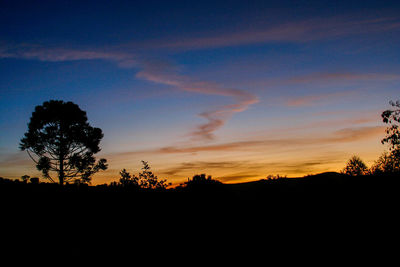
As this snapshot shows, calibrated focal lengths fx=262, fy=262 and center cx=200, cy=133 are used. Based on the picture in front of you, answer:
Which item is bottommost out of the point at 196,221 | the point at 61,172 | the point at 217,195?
the point at 196,221

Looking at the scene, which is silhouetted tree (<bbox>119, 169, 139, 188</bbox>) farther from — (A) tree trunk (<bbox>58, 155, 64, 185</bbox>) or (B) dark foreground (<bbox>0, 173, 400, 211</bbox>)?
(A) tree trunk (<bbox>58, 155, 64, 185</bbox>)

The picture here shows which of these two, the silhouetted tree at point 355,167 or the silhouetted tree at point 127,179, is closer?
the silhouetted tree at point 127,179

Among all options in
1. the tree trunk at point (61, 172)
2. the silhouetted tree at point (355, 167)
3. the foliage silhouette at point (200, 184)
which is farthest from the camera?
the silhouetted tree at point (355, 167)

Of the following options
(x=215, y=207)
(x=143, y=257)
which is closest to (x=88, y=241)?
(x=143, y=257)

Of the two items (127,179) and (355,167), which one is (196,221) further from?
(355,167)

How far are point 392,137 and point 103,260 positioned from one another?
38173mm

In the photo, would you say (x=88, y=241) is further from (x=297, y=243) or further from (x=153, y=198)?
(x=297, y=243)

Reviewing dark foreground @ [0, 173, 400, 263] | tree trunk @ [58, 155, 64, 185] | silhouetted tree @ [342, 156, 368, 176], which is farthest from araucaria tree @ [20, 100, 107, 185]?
silhouetted tree @ [342, 156, 368, 176]

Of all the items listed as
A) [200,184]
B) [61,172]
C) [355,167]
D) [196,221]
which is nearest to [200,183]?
[200,184]

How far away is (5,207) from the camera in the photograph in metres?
11.2

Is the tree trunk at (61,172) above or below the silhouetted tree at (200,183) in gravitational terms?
above

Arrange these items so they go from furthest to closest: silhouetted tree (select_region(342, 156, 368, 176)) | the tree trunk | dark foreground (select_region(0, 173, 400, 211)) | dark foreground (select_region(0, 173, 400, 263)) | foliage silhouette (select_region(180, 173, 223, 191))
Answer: silhouetted tree (select_region(342, 156, 368, 176)), the tree trunk, foliage silhouette (select_region(180, 173, 223, 191)), dark foreground (select_region(0, 173, 400, 211)), dark foreground (select_region(0, 173, 400, 263))

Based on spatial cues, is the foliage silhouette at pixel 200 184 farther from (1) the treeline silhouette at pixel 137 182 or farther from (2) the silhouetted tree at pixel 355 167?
(2) the silhouetted tree at pixel 355 167

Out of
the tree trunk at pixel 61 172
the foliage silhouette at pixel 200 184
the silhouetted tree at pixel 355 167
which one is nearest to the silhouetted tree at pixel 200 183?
the foliage silhouette at pixel 200 184
